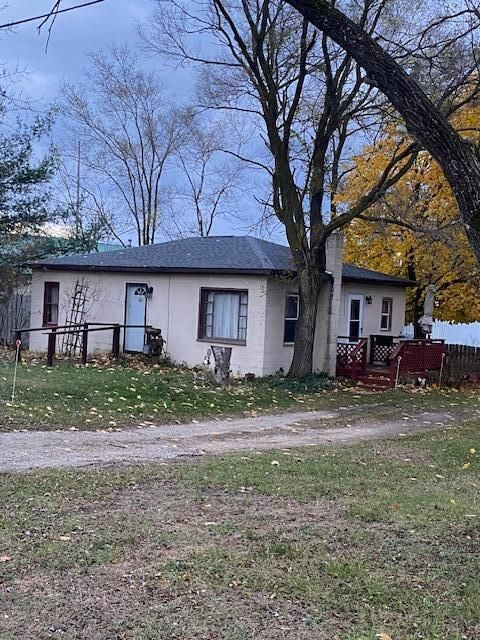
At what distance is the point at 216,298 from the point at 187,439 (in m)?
8.71

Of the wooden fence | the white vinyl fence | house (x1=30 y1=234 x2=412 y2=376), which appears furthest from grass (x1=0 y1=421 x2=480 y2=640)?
the white vinyl fence

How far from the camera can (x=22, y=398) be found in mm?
11336

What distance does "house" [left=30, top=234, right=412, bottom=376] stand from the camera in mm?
17484

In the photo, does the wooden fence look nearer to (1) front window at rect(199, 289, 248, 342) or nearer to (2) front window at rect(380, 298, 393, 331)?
(2) front window at rect(380, 298, 393, 331)

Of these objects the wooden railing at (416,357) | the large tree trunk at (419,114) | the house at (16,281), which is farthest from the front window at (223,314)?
the large tree trunk at (419,114)

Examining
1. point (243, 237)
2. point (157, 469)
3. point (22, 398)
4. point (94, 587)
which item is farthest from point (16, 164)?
point (94, 587)

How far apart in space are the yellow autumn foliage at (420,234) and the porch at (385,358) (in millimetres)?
2130

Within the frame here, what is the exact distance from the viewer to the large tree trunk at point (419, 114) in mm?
4680

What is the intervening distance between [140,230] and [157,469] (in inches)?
1274

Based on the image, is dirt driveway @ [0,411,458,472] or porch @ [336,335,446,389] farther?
porch @ [336,335,446,389]

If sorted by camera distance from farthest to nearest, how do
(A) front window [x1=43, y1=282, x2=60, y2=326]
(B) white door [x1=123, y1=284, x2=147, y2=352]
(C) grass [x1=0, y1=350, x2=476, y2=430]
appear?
(A) front window [x1=43, y1=282, x2=60, y2=326] < (B) white door [x1=123, y1=284, x2=147, y2=352] < (C) grass [x1=0, y1=350, x2=476, y2=430]

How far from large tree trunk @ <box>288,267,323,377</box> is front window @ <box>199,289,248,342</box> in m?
1.39

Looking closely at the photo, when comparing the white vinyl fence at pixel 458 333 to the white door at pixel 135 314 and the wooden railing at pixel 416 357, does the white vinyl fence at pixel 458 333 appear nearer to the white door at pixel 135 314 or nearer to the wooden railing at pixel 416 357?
the wooden railing at pixel 416 357

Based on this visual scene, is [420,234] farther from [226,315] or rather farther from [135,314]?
[135,314]
